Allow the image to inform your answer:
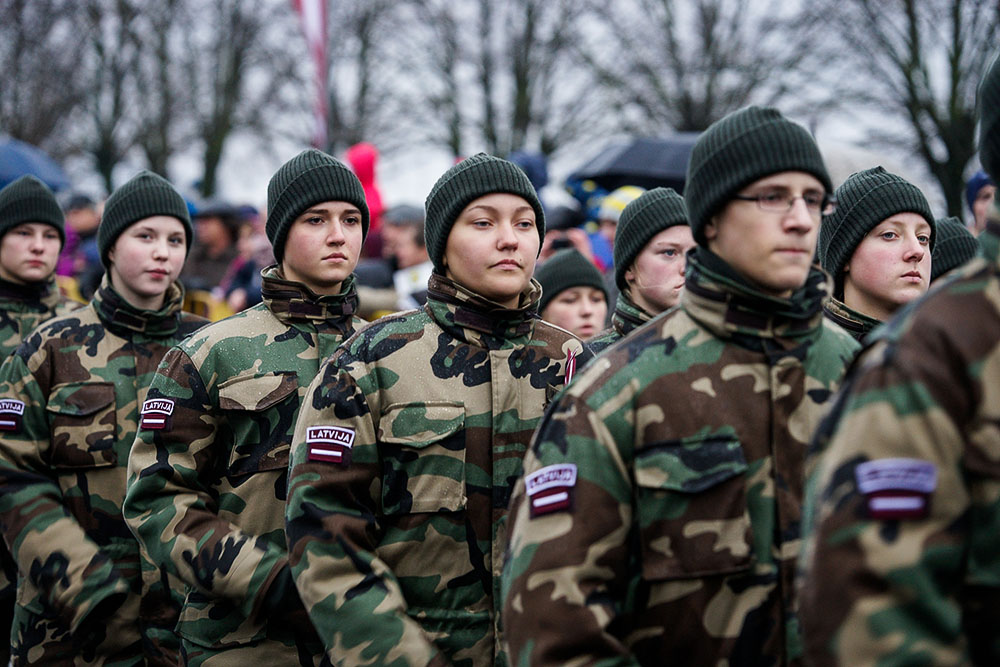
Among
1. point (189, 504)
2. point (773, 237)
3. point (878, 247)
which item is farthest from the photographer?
point (878, 247)

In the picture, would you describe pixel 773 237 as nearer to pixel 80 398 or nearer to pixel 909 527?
pixel 909 527

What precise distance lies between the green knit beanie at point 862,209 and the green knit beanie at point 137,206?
3.20 m

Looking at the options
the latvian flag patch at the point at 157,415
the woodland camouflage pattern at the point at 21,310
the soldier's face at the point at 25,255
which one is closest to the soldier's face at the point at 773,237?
the latvian flag patch at the point at 157,415

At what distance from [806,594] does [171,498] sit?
278cm

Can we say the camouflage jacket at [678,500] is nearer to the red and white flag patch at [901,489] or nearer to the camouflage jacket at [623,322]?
the red and white flag patch at [901,489]

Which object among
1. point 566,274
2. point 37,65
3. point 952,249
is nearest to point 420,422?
point 566,274

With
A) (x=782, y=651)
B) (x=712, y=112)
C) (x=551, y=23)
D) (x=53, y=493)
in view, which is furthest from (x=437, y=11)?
(x=782, y=651)

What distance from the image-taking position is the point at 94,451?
16.7ft

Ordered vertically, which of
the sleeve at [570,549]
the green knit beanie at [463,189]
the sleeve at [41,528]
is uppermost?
the green knit beanie at [463,189]

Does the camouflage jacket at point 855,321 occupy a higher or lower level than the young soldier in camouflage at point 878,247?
lower

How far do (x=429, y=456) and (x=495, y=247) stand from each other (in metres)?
0.76

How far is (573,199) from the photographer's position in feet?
44.3

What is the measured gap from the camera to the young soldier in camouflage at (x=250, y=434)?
13.0 ft

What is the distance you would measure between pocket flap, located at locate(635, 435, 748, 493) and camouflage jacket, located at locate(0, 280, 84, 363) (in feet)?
16.3
